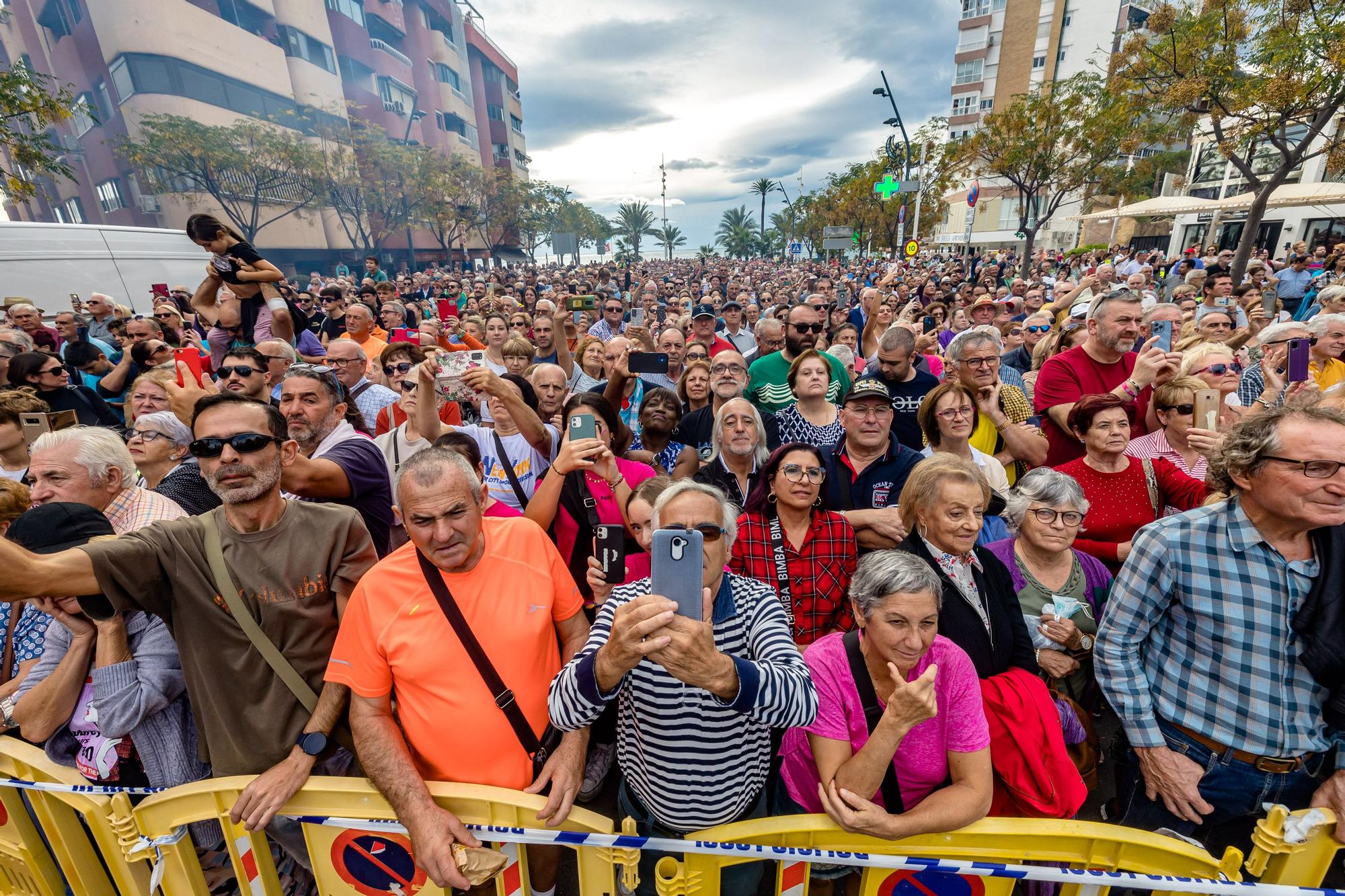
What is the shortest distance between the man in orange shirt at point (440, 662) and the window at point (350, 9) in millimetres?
50405

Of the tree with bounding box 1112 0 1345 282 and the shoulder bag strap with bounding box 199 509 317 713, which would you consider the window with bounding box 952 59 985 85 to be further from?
the shoulder bag strap with bounding box 199 509 317 713

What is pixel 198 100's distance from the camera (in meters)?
29.1

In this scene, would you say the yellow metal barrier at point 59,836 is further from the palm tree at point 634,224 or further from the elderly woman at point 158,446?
the palm tree at point 634,224

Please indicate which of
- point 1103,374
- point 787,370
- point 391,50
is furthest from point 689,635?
point 391,50

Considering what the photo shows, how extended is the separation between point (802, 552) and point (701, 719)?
3.64 ft

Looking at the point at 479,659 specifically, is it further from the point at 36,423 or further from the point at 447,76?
the point at 447,76

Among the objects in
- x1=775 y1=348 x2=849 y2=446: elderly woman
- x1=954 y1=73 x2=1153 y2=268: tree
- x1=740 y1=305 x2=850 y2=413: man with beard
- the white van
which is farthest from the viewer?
x1=954 y1=73 x2=1153 y2=268: tree

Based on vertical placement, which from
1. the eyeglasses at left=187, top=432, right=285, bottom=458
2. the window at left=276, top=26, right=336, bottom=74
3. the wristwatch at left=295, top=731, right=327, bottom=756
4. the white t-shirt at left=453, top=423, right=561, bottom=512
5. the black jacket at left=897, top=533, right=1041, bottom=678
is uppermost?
the window at left=276, top=26, right=336, bottom=74

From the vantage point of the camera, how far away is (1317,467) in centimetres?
184

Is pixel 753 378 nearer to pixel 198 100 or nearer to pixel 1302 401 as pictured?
pixel 1302 401

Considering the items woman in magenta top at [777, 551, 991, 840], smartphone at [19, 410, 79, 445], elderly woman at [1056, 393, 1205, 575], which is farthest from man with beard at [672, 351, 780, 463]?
smartphone at [19, 410, 79, 445]

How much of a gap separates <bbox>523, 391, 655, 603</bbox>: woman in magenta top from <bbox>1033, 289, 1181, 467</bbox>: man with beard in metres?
2.82

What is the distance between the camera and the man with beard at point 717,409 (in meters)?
4.20

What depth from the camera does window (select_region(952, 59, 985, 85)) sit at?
5575 cm
